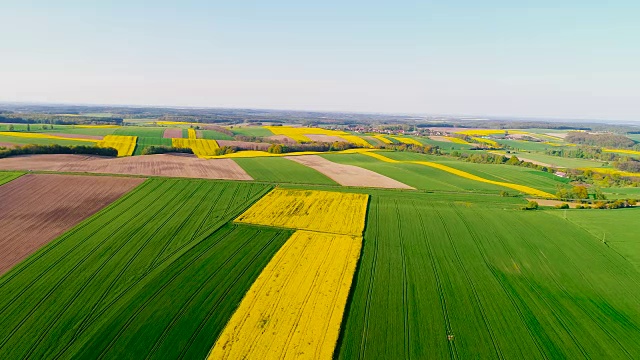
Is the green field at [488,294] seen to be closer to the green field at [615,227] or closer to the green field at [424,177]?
the green field at [615,227]

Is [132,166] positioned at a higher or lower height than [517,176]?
higher

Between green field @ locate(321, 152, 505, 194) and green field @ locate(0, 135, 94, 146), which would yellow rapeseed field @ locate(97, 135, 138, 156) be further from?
green field @ locate(321, 152, 505, 194)

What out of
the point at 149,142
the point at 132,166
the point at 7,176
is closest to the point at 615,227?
the point at 132,166

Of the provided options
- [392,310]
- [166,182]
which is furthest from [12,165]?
[392,310]

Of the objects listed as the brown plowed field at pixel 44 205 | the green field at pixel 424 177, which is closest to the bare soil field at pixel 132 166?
the brown plowed field at pixel 44 205

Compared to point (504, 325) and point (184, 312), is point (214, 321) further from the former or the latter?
point (504, 325)

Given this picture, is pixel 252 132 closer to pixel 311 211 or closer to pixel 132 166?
pixel 132 166

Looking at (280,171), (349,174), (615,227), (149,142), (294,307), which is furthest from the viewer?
(149,142)
